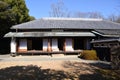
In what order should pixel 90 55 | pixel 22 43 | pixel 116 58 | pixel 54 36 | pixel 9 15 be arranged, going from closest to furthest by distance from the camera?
1. pixel 116 58
2. pixel 90 55
3. pixel 54 36
4. pixel 22 43
5. pixel 9 15

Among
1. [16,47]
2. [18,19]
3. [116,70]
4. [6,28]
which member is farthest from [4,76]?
[18,19]

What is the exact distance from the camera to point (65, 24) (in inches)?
1332

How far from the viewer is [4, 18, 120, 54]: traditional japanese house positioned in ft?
102

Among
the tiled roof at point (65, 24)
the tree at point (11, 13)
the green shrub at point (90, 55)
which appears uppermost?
the tree at point (11, 13)

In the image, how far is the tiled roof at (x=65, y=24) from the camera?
105 ft

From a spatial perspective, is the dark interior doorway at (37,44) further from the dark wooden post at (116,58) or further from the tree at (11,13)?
the dark wooden post at (116,58)

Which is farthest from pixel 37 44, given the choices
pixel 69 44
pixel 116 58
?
pixel 116 58

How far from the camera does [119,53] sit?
16344mm

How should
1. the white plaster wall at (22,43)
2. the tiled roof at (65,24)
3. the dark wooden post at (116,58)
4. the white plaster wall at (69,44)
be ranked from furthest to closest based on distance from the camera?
the tiled roof at (65,24)
the white plaster wall at (69,44)
the white plaster wall at (22,43)
the dark wooden post at (116,58)

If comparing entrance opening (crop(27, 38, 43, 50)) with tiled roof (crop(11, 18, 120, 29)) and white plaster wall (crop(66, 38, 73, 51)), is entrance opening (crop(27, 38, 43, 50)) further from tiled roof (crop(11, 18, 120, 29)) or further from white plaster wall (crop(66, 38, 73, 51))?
white plaster wall (crop(66, 38, 73, 51))

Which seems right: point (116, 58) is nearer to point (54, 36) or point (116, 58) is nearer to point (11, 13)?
point (54, 36)

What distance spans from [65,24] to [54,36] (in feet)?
12.7

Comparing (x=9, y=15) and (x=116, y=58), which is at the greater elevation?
(x=9, y=15)

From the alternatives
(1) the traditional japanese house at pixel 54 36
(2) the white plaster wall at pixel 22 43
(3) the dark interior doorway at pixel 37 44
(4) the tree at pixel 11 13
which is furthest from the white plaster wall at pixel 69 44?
(4) the tree at pixel 11 13
